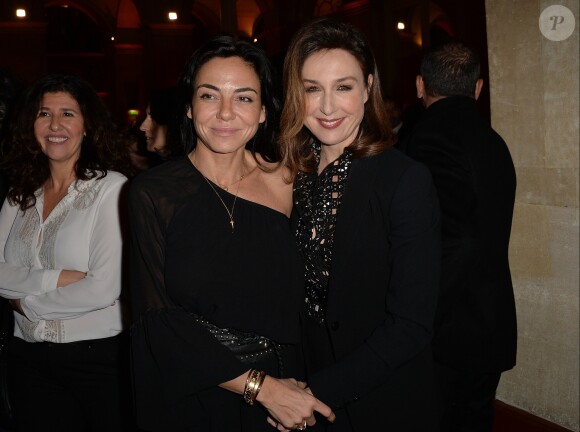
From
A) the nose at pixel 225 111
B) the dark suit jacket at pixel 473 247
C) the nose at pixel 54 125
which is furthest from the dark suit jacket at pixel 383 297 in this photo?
the nose at pixel 54 125

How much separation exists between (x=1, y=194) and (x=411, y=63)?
12.1 metres

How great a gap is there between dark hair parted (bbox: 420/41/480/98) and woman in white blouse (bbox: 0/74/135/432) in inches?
66.4

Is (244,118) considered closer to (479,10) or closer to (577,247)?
(577,247)

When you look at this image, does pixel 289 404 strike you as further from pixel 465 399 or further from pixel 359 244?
pixel 465 399

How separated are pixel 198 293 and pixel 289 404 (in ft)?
1.48

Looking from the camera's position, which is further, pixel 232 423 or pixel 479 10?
pixel 479 10

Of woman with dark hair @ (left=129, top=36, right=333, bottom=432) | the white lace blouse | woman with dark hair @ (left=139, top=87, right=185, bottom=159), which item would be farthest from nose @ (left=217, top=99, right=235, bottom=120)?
woman with dark hair @ (left=139, top=87, right=185, bottom=159)

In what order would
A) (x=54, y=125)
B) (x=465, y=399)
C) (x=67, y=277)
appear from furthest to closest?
(x=465, y=399)
(x=54, y=125)
(x=67, y=277)

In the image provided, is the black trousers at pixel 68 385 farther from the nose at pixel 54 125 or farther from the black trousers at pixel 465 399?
the black trousers at pixel 465 399

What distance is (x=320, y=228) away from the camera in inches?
76.2

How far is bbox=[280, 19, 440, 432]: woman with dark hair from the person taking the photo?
1742 millimetres

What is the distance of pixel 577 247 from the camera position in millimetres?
2812

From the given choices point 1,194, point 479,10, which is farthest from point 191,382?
point 479,10

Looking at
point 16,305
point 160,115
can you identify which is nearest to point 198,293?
point 16,305
